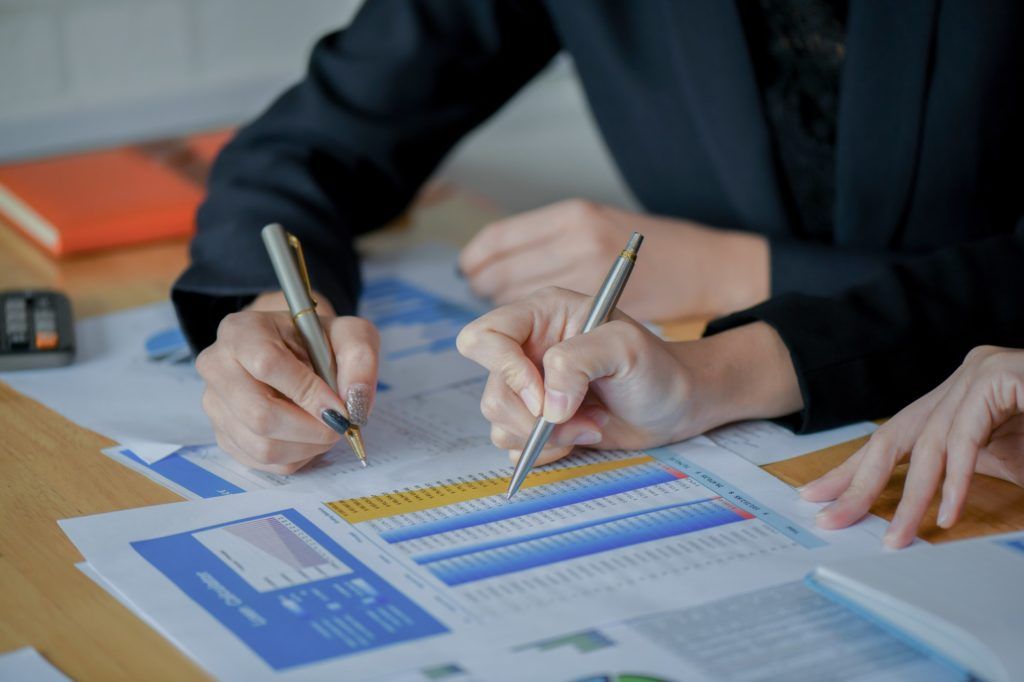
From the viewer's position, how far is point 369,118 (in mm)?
1560

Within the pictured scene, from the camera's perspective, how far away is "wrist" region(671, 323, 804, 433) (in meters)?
1.04

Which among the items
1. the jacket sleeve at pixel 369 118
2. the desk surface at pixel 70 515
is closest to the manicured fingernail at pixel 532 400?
the desk surface at pixel 70 515

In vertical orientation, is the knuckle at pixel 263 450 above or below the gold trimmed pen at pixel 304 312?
below

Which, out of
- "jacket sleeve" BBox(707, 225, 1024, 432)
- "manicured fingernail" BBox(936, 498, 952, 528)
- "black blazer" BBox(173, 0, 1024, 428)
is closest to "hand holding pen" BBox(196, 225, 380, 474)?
"black blazer" BBox(173, 0, 1024, 428)

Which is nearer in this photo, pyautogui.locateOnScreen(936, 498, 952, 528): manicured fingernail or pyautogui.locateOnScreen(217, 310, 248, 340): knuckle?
pyautogui.locateOnScreen(936, 498, 952, 528): manicured fingernail

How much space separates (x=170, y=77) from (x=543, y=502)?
146cm

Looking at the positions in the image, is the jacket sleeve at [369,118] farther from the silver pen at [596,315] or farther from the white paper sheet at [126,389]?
the silver pen at [596,315]

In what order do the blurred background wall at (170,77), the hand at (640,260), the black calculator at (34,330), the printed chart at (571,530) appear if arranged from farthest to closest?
the blurred background wall at (170,77)
the hand at (640,260)
the black calculator at (34,330)
the printed chart at (571,530)

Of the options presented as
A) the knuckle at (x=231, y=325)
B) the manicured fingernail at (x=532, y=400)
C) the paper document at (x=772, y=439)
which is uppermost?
the knuckle at (x=231, y=325)

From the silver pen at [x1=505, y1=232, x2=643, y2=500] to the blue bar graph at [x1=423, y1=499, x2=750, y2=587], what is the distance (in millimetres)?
71

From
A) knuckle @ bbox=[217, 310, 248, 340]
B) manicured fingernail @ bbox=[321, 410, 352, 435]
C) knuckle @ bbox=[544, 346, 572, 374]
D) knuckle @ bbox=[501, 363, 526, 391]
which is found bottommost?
manicured fingernail @ bbox=[321, 410, 352, 435]

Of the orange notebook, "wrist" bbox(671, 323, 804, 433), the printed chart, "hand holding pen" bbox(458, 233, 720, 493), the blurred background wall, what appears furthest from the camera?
the blurred background wall

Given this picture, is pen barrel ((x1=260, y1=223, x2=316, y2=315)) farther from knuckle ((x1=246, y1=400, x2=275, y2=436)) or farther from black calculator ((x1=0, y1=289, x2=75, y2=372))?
black calculator ((x1=0, y1=289, x2=75, y2=372))

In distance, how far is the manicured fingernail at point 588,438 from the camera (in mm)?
1004
